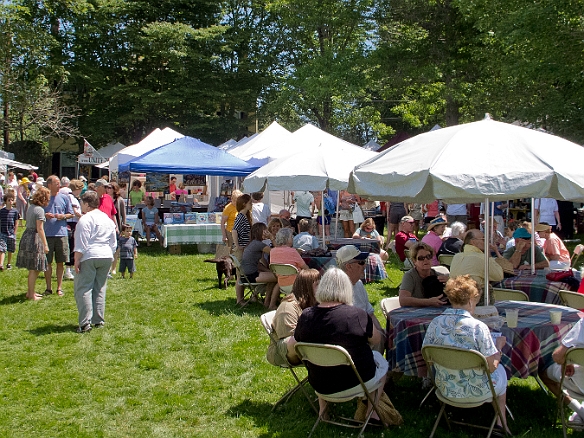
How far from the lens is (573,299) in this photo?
594 centimetres

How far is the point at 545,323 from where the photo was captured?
4938mm

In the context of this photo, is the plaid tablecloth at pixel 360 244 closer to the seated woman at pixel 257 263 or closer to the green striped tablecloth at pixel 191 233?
the seated woman at pixel 257 263

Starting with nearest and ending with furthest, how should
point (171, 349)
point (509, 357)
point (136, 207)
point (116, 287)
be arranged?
point (509, 357) → point (171, 349) → point (116, 287) → point (136, 207)

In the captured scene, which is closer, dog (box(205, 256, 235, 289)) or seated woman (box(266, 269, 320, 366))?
seated woman (box(266, 269, 320, 366))

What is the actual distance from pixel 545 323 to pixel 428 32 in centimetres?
2023

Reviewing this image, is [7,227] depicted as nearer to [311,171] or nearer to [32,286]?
[32,286]

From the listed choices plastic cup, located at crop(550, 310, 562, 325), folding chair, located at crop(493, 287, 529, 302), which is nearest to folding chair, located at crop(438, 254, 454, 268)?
folding chair, located at crop(493, 287, 529, 302)

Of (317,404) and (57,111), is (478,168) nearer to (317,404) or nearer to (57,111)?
(317,404)

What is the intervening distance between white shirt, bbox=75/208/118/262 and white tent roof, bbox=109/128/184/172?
32.0 feet

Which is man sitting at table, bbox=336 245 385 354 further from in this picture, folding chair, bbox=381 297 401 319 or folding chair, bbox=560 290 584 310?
folding chair, bbox=560 290 584 310

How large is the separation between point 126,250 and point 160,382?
6.08 m

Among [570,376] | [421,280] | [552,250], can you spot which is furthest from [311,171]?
[570,376]

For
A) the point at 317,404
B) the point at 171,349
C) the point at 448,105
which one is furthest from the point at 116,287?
the point at 448,105

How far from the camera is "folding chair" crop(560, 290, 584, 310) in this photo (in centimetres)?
581
